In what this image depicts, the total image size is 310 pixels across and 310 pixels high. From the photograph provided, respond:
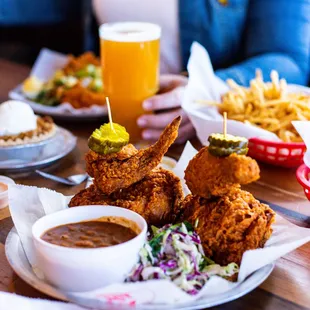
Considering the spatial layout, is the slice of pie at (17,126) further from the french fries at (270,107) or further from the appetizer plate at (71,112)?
the french fries at (270,107)

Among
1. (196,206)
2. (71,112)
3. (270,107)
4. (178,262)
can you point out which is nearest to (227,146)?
(196,206)

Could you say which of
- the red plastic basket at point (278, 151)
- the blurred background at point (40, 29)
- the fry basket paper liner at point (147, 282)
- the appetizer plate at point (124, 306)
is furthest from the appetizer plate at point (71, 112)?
the blurred background at point (40, 29)

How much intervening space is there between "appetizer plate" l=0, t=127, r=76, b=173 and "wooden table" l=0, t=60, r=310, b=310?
4 centimetres

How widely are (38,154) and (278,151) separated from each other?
35.5 inches

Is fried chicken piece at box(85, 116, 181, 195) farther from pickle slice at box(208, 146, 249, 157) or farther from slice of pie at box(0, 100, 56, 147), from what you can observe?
slice of pie at box(0, 100, 56, 147)

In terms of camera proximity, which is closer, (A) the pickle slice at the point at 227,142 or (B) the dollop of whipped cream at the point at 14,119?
(A) the pickle slice at the point at 227,142

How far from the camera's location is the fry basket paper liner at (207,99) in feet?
6.66

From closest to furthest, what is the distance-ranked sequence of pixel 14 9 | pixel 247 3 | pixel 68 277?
pixel 68 277
pixel 247 3
pixel 14 9

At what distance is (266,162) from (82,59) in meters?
1.71

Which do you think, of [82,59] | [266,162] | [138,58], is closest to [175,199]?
[266,162]

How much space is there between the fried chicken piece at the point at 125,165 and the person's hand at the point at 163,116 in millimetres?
932

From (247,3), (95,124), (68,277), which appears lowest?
(95,124)

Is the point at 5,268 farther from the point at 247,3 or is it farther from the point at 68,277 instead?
the point at 247,3

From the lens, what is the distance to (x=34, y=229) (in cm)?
125
